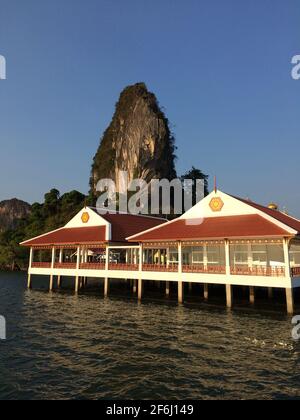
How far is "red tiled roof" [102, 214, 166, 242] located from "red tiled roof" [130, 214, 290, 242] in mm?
4264

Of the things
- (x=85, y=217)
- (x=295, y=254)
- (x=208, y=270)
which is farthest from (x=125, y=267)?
(x=295, y=254)

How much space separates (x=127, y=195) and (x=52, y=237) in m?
40.9

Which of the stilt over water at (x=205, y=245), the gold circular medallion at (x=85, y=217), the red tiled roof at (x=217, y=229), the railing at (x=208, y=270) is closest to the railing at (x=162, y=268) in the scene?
the stilt over water at (x=205, y=245)

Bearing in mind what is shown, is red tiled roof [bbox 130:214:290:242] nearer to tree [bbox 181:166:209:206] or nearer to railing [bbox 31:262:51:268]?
railing [bbox 31:262:51:268]

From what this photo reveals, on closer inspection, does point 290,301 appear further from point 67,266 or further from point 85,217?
point 85,217

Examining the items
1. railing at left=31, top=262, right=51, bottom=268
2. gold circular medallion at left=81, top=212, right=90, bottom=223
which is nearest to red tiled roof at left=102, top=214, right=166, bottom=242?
gold circular medallion at left=81, top=212, right=90, bottom=223

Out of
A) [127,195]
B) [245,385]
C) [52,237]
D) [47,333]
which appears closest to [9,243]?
[127,195]

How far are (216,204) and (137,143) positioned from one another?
60509 mm

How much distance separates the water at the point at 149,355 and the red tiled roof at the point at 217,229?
4.89 meters

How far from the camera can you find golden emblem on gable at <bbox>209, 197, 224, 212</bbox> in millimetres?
26078

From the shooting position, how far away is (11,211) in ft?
445

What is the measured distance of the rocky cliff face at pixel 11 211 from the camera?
132 meters

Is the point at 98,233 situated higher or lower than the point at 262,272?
higher
